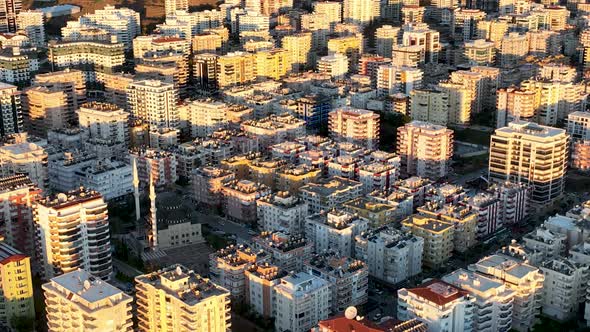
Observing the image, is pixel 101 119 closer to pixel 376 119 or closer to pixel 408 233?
pixel 376 119

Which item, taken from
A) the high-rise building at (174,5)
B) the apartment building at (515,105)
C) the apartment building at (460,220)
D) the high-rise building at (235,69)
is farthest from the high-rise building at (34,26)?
the apartment building at (460,220)

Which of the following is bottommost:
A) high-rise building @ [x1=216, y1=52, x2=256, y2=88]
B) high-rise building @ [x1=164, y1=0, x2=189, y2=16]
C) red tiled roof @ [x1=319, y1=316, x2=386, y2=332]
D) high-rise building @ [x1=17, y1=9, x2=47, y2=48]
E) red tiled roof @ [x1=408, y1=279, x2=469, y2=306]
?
red tiled roof @ [x1=319, y1=316, x2=386, y2=332]

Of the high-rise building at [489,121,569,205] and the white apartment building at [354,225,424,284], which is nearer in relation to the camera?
the white apartment building at [354,225,424,284]

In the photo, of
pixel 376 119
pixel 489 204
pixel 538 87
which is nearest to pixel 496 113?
pixel 538 87

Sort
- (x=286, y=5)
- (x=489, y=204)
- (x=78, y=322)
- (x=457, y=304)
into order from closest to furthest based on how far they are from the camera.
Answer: (x=78, y=322) < (x=457, y=304) < (x=489, y=204) < (x=286, y=5)

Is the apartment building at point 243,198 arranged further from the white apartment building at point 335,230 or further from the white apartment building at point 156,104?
the white apartment building at point 156,104

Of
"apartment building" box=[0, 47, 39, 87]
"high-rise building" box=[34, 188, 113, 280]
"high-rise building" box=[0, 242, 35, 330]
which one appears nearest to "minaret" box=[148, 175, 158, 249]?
"high-rise building" box=[34, 188, 113, 280]

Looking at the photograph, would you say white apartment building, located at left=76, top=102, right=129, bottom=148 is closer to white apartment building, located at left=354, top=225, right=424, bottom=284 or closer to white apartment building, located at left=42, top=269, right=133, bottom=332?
white apartment building, located at left=354, top=225, right=424, bottom=284
